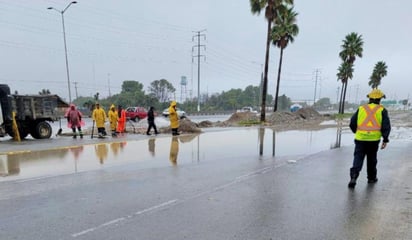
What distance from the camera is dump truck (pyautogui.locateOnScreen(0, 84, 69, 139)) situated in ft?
45.3

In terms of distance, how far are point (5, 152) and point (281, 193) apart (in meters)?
9.55

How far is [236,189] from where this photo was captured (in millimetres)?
6102

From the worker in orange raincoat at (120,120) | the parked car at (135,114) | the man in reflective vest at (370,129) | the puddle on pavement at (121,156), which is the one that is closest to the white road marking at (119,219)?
the puddle on pavement at (121,156)

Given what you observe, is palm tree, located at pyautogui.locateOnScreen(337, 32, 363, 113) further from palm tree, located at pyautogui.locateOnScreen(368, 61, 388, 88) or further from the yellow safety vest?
the yellow safety vest

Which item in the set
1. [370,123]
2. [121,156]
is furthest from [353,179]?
[121,156]

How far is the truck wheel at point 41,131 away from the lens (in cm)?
1545

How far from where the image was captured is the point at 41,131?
1559 cm

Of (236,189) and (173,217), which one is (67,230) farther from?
(236,189)

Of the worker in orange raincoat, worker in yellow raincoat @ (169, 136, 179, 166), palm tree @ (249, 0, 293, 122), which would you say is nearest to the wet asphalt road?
worker in yellow raincoat @ (169, 136, 179, 166)

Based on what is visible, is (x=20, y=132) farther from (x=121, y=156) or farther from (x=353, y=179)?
(x=353, y=179)

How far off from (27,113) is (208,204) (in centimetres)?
1314

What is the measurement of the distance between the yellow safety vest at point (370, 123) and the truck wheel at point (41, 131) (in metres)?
14.4

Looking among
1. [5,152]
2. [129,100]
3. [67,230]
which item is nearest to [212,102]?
[129,100]

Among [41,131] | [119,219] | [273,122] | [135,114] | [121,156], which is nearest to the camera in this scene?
[119,219]
